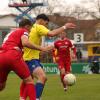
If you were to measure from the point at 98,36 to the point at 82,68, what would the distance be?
151ft

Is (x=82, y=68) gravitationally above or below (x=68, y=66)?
below

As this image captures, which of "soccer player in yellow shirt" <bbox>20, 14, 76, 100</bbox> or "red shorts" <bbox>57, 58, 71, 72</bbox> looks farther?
"red shorts" <bbox>57, 58, 71, 72</bbox>

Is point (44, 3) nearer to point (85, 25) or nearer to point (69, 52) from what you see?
point (69, 52)

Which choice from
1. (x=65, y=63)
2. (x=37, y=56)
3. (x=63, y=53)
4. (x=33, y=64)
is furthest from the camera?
(x=63, y=53)

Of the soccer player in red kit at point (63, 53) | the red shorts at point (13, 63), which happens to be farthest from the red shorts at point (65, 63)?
the red shorts at point (13, 63)

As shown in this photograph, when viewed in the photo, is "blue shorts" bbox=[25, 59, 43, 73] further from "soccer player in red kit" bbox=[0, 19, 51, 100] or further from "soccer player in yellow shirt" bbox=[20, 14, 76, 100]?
"soccer player in red kit" bbox=[0, 19, 51, 100]

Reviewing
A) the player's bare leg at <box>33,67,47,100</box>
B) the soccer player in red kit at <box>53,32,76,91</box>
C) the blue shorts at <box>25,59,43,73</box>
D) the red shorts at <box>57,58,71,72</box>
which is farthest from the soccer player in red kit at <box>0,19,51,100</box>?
the soccer player in red kit at <box>53,32,76,91</box>

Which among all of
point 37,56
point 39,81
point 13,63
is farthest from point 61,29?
point 13,63

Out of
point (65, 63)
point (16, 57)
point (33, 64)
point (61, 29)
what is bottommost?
point (65, 63)

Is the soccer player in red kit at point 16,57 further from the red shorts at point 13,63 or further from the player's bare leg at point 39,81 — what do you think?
the player's bare leg at point 39,81

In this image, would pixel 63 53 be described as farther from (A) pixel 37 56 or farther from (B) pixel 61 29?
(B) pixel 61 29

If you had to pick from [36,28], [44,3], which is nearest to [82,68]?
[44,3]

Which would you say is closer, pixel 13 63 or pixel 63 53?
pixel 13 63

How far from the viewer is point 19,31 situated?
36.4 ft
